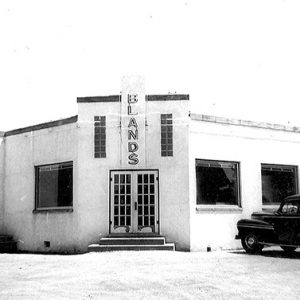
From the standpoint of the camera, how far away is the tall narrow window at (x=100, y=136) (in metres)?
15.4

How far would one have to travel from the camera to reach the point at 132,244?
14.4 m

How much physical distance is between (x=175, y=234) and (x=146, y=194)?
5.12 ft

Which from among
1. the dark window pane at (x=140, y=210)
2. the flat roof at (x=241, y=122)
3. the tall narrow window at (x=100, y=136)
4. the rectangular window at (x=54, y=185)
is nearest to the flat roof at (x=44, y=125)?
the tall narrow window at (x=100, y=136)

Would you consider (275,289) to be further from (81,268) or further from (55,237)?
(55,237)

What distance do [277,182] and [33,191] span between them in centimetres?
899

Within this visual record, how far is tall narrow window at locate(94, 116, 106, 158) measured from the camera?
50.4 ft

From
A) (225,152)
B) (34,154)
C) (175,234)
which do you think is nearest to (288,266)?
(175,234)

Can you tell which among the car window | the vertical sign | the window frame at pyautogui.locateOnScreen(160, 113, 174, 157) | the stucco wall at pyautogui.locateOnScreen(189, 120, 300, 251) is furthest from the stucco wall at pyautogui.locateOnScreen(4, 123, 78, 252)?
the car window

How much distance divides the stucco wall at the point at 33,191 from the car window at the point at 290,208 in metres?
6.49

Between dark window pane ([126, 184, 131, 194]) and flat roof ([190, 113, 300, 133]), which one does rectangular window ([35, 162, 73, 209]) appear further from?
flat roof ([190, 113, 300, 133])

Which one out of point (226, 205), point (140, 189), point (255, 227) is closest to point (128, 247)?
point (140, 189)

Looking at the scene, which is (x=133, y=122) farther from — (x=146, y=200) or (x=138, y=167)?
(x=146, y=200)

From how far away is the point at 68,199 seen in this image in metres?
16.1

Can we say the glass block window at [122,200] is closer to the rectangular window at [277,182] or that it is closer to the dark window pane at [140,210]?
the dark window pane at [140,210]
